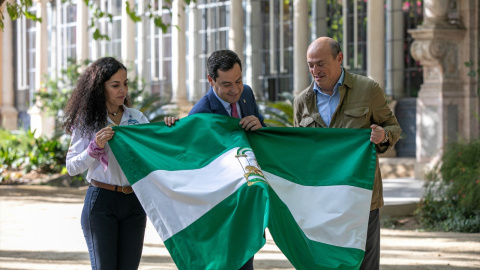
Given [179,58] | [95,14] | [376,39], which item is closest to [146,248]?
[95,14]

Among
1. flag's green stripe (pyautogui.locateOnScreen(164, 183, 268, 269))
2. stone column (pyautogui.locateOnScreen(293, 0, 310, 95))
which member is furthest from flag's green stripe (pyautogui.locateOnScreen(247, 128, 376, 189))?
stone column (pyautogui.locateOnScreen(293, 0, 310, 95))

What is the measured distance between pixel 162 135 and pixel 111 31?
27.3m

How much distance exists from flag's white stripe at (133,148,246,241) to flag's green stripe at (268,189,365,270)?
313 mm

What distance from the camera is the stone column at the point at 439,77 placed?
1714cm

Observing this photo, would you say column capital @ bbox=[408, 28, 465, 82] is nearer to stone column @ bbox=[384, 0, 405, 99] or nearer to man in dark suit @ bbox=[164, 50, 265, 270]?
stone column @ bbox=[384, 0, 405, 99]

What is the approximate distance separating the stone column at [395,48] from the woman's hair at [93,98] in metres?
17.7

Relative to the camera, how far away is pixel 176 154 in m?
5.60

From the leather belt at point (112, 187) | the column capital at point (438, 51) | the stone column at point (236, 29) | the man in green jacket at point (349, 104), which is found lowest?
the leather belt at point (112, 187)

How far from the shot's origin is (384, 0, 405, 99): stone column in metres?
22.6

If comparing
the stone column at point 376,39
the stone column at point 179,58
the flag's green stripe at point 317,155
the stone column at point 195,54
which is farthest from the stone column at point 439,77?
the stone column at point 195,54

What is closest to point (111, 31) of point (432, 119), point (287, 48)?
point (287, 48)

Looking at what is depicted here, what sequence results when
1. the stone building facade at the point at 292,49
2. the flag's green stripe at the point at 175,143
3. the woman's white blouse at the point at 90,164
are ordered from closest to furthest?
the woman's white blouse at the point at 90,164
the flag's green stripe at the point at 175,143
the stone building facade at the point at 292,49

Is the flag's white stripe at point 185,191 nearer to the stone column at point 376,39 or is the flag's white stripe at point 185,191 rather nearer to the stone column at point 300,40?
the stone column at point 376,39

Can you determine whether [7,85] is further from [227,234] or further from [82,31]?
[227,234]
